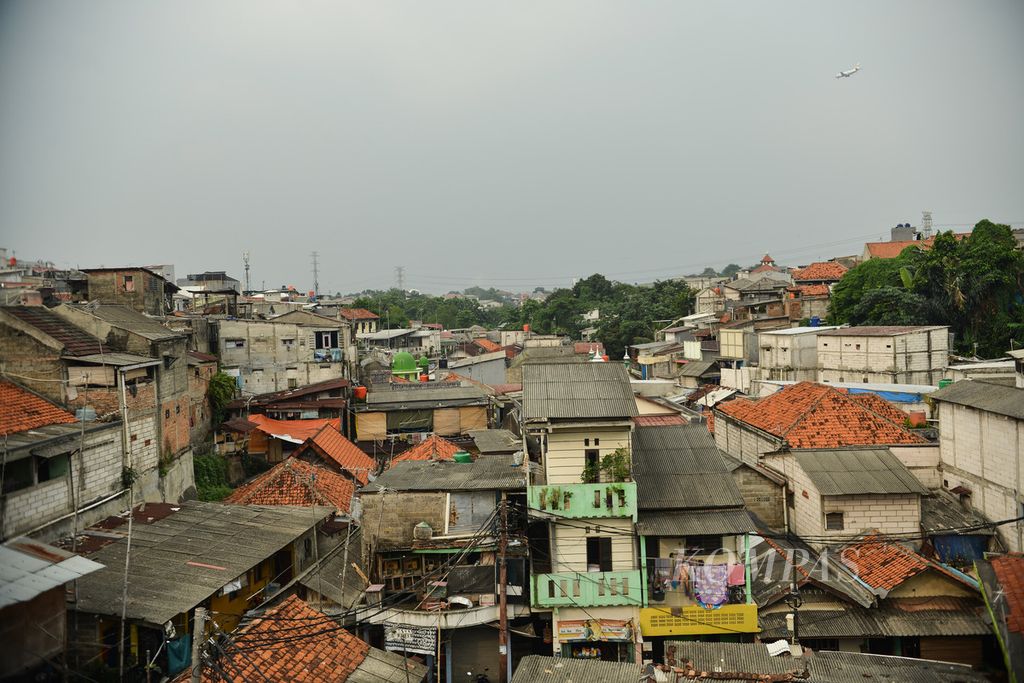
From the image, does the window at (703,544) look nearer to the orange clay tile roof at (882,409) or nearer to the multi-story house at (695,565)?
the multi-story house at (695,565)

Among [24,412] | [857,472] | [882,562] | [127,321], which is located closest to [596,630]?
[882,562]

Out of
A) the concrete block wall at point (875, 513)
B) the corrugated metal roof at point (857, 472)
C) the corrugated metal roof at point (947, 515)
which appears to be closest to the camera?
the corrugated metal roof at point (857, 472)

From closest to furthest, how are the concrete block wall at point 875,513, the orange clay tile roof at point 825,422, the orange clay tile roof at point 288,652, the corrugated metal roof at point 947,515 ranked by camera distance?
the orange clay tile roof at point 288,652 → the concrete block wall at point 875,513 → the corrugated metal roof at point 947,515 → the orange clay tile roof at point 825,422

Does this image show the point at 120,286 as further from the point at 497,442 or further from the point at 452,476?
the point at 452,476

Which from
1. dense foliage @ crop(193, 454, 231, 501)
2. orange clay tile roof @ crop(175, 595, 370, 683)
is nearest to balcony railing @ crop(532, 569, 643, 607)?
orange clay tile roof @ crop(175, 595, 370, 683)

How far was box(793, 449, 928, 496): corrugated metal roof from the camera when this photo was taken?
19594 mm

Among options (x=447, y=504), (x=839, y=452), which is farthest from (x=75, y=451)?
(x=839, y=452)

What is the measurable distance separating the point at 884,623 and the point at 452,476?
1119cm

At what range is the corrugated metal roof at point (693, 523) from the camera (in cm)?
1661

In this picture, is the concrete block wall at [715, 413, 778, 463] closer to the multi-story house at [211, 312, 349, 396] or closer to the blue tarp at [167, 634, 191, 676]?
the blue tarp at [167, 634, 191, 676]

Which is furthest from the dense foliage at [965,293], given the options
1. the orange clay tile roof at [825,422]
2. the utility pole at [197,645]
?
the utility pole at [197,645]

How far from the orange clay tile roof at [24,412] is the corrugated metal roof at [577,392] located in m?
12.6

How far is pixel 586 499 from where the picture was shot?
1684 centimetres

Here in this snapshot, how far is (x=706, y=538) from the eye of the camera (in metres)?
17.0
